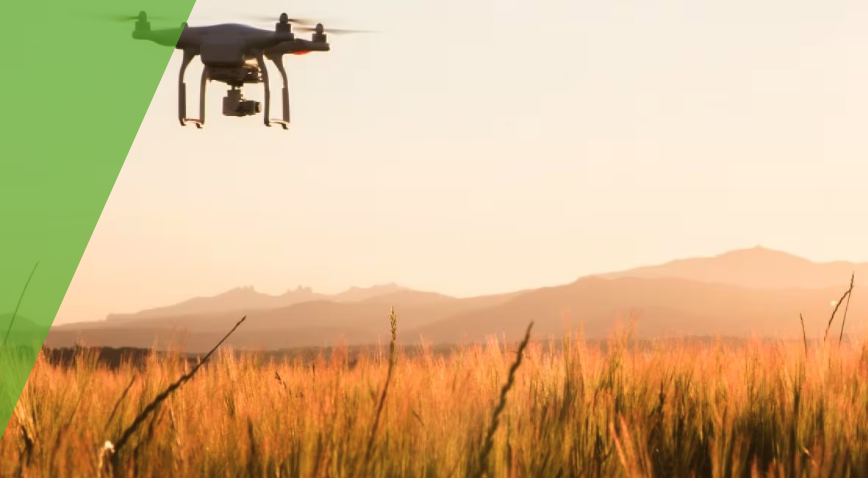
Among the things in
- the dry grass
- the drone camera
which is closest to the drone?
the drone camera

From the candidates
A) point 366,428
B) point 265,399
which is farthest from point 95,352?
point 366,428

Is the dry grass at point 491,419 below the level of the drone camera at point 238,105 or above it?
below

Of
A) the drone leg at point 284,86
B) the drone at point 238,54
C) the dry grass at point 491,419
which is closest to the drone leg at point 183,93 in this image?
the drone at point 238,54

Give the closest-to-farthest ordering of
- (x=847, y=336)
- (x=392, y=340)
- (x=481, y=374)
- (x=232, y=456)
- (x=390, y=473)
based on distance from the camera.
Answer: (x=392, y=340) → (x=390, y=473) → (x=232, y=456) → (x=481, y=374) → (x=847, y=336)

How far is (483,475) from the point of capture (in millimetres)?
2123

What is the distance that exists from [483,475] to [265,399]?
→ 4.59 ft

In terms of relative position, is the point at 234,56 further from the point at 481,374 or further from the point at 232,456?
the point at 232,456

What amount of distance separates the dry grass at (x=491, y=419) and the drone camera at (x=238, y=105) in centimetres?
310

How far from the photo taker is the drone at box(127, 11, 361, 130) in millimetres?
7164

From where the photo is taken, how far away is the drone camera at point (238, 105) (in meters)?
7.12

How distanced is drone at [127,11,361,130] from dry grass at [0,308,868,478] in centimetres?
318

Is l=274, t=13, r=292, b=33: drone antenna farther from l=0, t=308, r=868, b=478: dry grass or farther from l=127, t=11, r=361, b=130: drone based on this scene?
l=0, t=308, r=868, b=478: dry grass

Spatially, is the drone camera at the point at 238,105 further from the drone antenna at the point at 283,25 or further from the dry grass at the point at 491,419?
the dry grass at the point at 491,419

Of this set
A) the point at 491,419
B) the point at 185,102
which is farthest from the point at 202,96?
the point at 491,419
